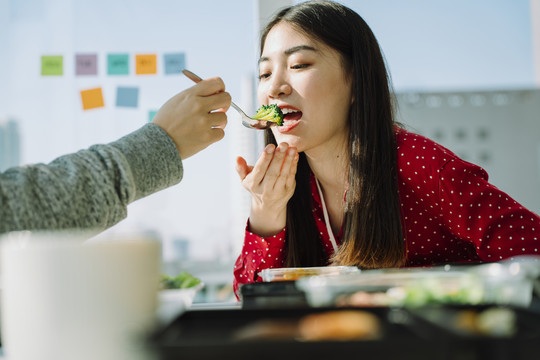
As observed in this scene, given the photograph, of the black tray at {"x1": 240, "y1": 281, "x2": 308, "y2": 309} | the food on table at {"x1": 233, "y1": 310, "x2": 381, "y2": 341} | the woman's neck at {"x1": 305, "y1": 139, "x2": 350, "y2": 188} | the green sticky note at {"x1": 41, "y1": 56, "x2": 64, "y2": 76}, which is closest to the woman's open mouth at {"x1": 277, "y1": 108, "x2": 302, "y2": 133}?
the woman's neck at {"x1": 305, "y1": 139, "x2": 350, "y2": 188}

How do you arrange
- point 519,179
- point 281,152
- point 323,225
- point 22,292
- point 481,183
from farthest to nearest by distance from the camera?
1. point 519,179
2. point 323,225
3. point 281,152
4. point 481,183
5. point 22,292

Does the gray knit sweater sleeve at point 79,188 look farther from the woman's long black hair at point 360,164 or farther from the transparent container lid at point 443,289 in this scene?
the woman's long black hair at point 360,164

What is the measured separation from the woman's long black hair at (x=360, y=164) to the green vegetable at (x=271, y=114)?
0.75ft

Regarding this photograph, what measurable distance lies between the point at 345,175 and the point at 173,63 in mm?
1135

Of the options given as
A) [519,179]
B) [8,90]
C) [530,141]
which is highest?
[8,90]

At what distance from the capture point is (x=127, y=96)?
2.32 meters

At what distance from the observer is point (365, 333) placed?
39 cm

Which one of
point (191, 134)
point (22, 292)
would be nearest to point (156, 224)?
point (191, 134)

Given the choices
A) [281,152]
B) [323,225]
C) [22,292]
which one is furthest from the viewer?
[323,225]

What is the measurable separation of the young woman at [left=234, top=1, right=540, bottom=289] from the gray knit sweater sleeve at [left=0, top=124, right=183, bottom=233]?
31.9 inches

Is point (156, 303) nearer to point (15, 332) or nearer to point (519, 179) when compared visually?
point (15, 332)

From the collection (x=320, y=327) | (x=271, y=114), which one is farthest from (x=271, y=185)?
(x=320, y=327)

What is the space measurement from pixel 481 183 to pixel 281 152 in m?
0.56

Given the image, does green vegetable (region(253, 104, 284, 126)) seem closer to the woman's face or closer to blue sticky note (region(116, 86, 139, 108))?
the woman's face
